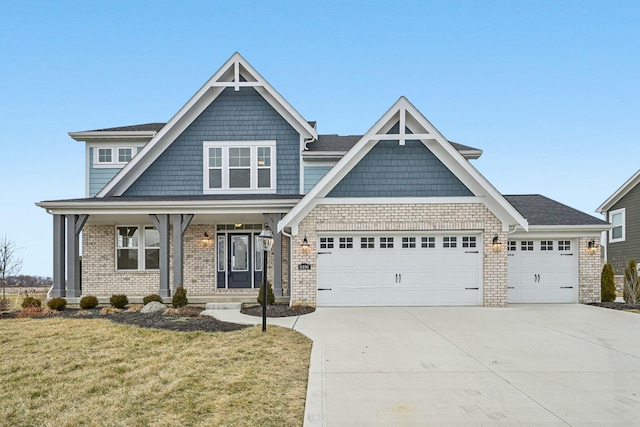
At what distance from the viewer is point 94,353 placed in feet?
25.5

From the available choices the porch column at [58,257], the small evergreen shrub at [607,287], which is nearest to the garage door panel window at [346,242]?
the porch column at [58,257]

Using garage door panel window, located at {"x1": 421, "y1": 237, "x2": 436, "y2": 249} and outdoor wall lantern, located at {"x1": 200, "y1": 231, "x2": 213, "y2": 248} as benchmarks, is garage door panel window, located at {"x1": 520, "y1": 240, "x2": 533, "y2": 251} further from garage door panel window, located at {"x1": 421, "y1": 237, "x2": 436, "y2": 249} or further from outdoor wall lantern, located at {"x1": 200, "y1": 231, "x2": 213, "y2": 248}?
outdoor wall lantern, located at {"x1": 200, "y1": 231, "x2": 213, "y2": 248}

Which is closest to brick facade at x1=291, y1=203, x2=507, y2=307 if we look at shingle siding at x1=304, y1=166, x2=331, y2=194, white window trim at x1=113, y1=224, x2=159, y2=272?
shingle siding at x1=304, y1=166, x2=331, y2=194

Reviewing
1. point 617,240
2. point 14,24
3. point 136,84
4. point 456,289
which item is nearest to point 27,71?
point 14,24

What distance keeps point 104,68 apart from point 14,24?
4.33m

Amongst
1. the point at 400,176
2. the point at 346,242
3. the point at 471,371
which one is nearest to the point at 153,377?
the point at 471,371

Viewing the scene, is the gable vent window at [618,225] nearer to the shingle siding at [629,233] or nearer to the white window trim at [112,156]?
the shingle siding at [629,233]

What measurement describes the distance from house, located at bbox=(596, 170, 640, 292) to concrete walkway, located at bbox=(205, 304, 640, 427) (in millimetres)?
14482

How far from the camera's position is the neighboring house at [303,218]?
1318cm

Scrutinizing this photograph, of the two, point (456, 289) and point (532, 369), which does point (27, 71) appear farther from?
point (532, 369)

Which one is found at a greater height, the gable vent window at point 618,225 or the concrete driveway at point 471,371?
the gable vent window at point 618,225

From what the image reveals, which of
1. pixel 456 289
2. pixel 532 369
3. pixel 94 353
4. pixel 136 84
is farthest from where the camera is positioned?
pixel 136 84

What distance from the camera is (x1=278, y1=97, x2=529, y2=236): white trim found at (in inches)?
500

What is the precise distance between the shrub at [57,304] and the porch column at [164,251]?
2866 mm
